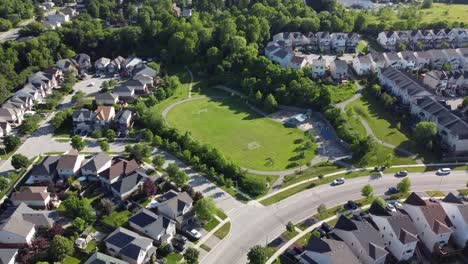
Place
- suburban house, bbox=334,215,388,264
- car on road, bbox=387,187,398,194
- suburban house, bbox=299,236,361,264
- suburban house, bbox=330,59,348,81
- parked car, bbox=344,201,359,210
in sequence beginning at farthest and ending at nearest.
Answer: suburban house, bbox=330,59,348,81
car on road, bbox=387,187,398,194
parked car, bbox=344,201,359,210
suburban house, bbox=334,215,388,264
suburban house, bbox=299,236,361,264

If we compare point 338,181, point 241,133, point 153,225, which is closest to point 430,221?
point 338,181

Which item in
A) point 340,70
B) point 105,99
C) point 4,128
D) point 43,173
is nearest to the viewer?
point 43,173

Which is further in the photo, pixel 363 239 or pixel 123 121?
pixel 123 121

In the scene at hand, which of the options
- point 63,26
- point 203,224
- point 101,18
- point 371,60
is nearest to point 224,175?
point 203,224

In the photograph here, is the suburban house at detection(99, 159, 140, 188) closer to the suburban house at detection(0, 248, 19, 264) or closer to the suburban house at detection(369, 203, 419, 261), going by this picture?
the suburban house at detection(0, 248, 19, 264)

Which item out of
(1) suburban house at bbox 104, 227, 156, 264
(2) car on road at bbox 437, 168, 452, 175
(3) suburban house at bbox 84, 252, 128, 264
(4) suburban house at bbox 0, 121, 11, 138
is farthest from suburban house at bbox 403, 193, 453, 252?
(4) suburban house at bbox 0, 121, 11, 138

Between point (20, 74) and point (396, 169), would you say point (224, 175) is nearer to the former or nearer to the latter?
point (396, 169)

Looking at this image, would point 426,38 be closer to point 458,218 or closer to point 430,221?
point 458,218

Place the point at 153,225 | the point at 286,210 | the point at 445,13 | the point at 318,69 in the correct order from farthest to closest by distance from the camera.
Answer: the point at 445,13
the point at 318,69
the point at 286,210
the point at 153,225
